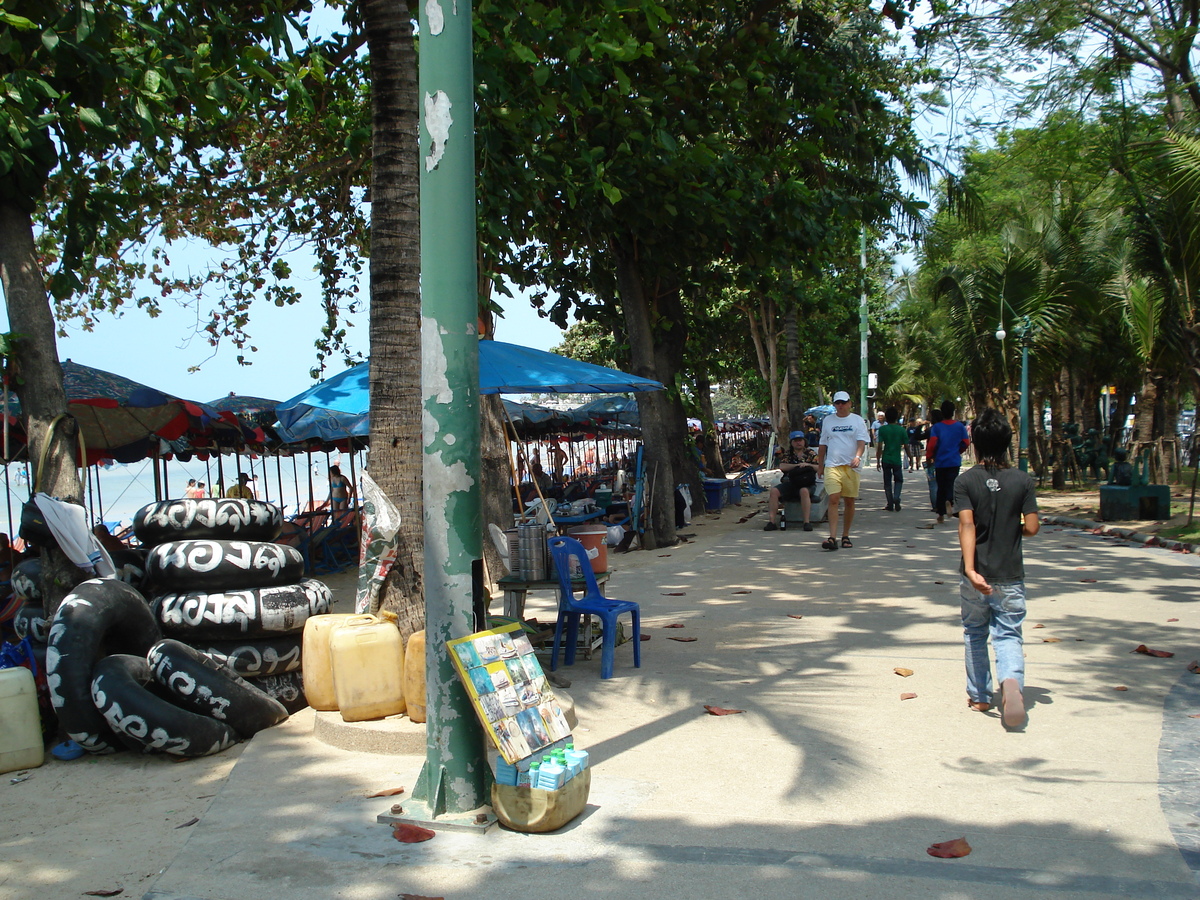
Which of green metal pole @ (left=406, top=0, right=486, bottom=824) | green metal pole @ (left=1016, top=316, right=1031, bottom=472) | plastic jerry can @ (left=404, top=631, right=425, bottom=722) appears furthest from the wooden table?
green metal pole @ (left=1016, top=316, right=1031, bottom=472)

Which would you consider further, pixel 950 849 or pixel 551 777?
pixel 551 777

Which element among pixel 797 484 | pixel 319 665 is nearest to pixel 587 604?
pixel 319 665

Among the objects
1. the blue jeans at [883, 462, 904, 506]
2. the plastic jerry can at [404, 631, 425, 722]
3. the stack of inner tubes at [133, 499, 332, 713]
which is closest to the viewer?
the plastic jerry can at [404, 631, 425, 722]

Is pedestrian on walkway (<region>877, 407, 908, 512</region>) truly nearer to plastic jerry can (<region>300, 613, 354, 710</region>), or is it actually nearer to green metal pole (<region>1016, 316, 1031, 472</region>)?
green metal pole (<region>1016, 316, 1031, 472</region>)

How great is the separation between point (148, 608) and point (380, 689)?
6.02ft

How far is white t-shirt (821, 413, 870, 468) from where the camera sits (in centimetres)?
1246

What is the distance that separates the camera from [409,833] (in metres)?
4.14

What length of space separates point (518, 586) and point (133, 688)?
8.50 feet

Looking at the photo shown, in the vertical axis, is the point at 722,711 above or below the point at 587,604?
below

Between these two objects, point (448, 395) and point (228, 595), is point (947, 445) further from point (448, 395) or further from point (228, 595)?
point (448, 395)

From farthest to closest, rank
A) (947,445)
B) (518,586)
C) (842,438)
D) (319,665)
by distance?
1. (947,445)
2. (842,438)
3. (518,586)
4. (319,665)

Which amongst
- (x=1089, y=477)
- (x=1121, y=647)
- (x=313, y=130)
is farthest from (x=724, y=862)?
(x=1089, y=477)

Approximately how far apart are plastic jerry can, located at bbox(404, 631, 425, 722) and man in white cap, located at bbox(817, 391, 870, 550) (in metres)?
7.97

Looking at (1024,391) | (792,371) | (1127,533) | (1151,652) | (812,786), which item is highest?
(792,371)
